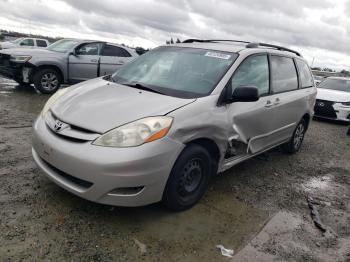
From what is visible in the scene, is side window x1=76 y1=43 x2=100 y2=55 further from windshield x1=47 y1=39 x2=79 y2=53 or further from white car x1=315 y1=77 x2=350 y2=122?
white car x1=315 y1=77 x2=350 y2=122

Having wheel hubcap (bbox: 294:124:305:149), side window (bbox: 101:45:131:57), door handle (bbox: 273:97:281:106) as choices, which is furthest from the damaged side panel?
side window (bbox: 101:45:131:57)

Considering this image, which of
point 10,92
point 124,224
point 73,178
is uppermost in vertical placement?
point 73,178

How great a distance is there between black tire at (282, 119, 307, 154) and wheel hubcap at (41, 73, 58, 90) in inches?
244

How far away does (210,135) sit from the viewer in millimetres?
3510

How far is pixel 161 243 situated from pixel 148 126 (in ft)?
3.36

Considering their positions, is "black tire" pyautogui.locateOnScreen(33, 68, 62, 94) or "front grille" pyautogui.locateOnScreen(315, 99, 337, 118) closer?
"black tire" pyautogui.locateOnScreen(33, 68, 62, 94)

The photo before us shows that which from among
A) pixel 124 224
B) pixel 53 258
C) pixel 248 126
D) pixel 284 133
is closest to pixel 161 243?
pixel 124 224

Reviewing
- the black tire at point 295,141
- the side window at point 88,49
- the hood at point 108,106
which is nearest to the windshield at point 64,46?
the side window at point 88,49

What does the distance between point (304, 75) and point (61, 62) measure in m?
6.20

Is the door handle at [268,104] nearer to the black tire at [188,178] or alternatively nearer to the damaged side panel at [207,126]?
the damaged side panel at [207,126]

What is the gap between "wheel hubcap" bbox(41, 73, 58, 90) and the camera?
355 inches

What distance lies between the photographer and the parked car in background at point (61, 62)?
880 centimetres

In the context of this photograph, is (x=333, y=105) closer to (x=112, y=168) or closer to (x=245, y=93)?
(x=245, y=93)

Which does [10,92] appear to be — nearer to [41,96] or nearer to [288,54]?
[41,96]
